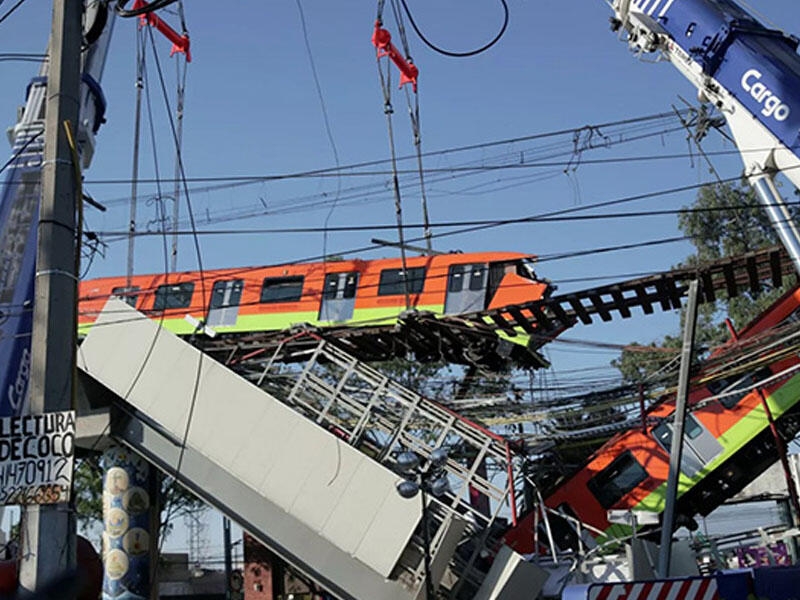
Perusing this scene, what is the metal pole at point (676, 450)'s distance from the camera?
14.3 metres

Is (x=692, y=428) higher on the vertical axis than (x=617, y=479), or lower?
higher

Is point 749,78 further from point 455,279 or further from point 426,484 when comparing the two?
point 455,279

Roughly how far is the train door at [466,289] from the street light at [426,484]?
391 inches

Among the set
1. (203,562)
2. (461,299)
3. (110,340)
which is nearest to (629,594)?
(110,340)

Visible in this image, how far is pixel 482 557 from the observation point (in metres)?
19.5

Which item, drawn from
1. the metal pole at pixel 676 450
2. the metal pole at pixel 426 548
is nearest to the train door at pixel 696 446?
the metal pole at pixel 676 450

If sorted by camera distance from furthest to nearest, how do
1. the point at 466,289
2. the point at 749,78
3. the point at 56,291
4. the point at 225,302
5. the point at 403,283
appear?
the point at 225,302 < the point at 403,283 < the point at 466,289 < the point at 749,78 < the point at 56,291

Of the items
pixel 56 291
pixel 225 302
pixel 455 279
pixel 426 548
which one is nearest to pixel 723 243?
pixel 455 279

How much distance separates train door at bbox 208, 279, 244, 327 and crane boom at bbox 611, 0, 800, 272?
18280 millimetres

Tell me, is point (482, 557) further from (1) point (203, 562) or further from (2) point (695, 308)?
(1) point (203, 562)

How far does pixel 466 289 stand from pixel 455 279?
1.90 feet

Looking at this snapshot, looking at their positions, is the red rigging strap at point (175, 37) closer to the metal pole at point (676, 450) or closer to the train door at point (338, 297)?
the train door at point (338, 297)


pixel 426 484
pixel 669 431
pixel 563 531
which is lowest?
pixel 563 531

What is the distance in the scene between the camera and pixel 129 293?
29219 mm
